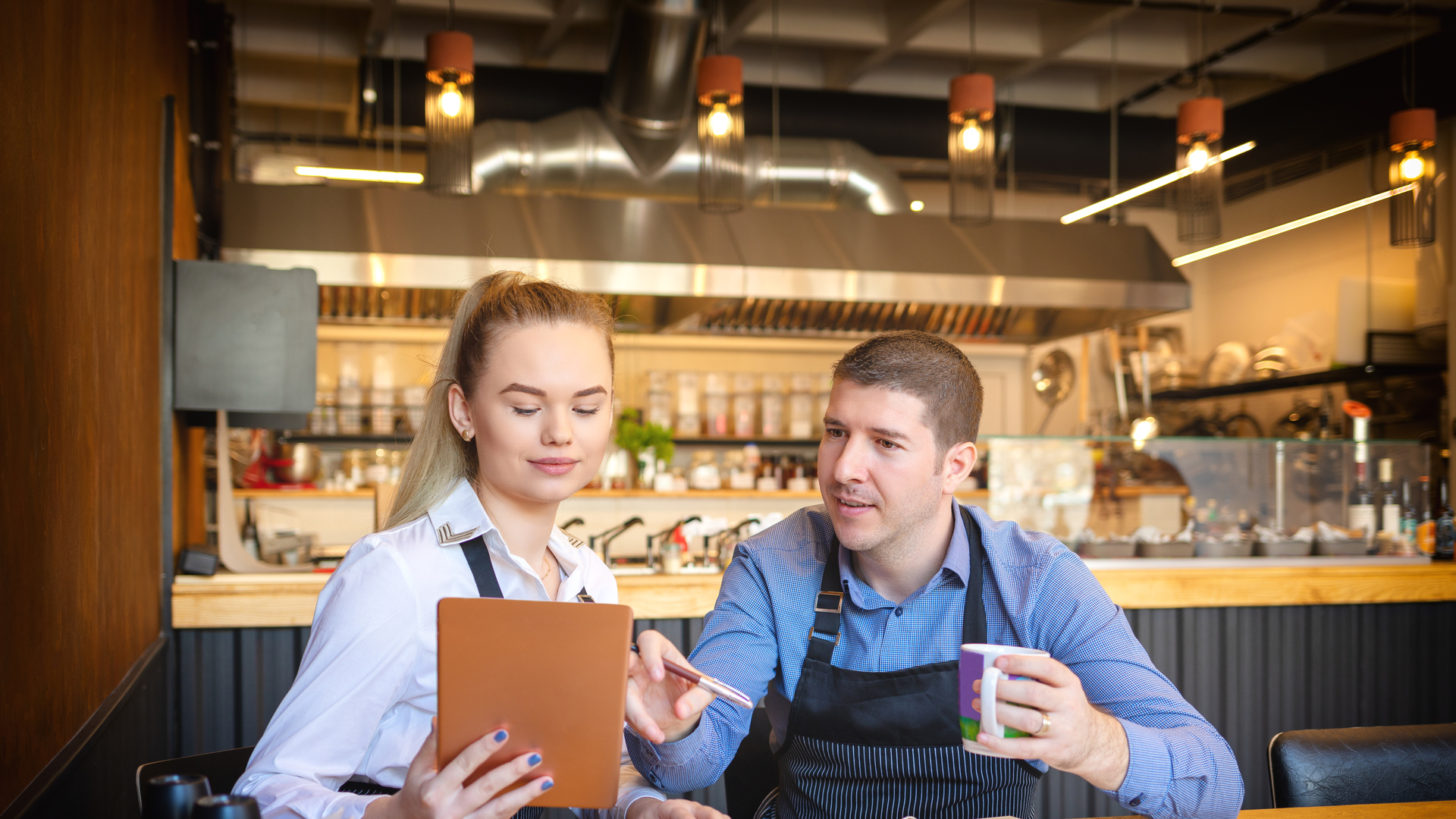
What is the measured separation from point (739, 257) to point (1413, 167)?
283 cm

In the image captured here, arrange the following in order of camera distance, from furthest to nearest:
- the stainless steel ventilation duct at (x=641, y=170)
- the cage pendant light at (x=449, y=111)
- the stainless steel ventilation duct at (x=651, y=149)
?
the stainless steel ventilation duct at (x=641, y=170)
the stainless steel ventilation duct at (x=651, y=149)
the cage pendant light at (x=449, y=111)

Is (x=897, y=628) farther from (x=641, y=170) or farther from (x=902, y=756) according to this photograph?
(x=641, y=170)

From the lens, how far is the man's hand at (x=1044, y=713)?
42.2 inches

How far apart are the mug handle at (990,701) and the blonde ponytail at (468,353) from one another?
0.69m

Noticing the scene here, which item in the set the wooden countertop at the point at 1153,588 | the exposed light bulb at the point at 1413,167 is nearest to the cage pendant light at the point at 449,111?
the wooden countertop at the point at 1153,588

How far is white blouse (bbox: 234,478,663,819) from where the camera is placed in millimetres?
1103

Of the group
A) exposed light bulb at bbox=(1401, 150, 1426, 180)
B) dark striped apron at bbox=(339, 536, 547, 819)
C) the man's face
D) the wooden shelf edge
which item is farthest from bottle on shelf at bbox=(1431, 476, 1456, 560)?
dark striped apron at bbox=(339, 536, 547, 819)

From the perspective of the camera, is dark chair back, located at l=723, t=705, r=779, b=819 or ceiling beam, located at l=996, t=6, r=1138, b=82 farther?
ceiling beam, located at l=996, t=6, r=1138, b=82

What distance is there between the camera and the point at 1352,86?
16.7 feet

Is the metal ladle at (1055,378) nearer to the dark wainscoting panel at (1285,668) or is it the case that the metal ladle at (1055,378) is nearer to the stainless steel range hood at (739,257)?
the stainless steel range hood at (739,257)

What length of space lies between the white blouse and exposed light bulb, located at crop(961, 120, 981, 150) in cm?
304

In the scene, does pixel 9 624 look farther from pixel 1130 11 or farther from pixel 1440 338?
pixel 1440 338

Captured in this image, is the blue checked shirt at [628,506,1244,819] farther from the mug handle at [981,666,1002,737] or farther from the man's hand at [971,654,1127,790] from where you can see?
the mug handle at [981,666,1002,737]

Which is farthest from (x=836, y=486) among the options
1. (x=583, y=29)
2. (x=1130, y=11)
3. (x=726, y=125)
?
(x=583, y=29)
